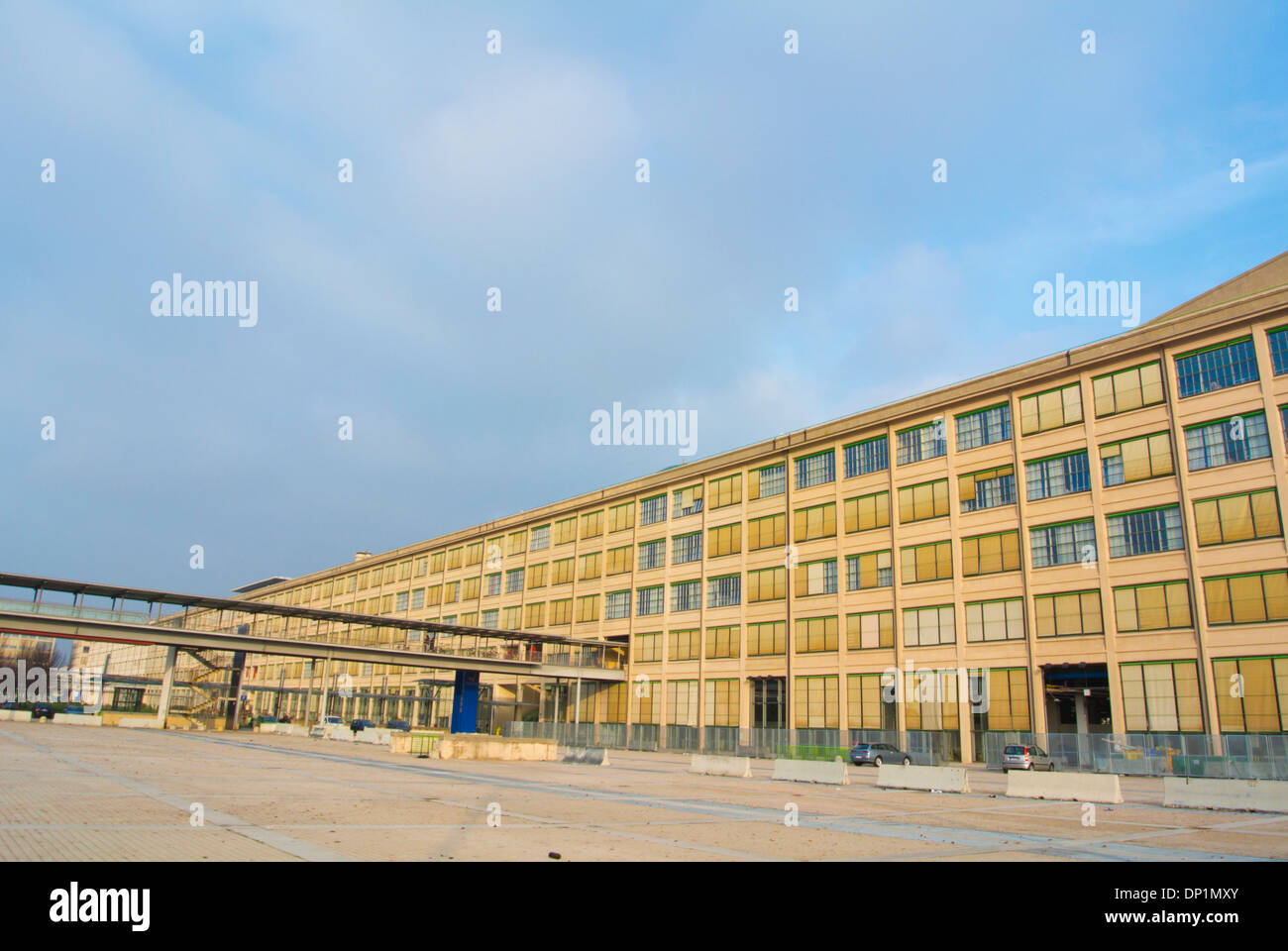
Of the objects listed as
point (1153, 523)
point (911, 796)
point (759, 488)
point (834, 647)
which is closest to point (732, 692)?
point (834, 647)

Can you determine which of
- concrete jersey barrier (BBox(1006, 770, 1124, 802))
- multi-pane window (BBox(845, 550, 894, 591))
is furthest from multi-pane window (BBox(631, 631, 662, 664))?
concrete jersey barrier (BBox(1006, 770, 1124, 802))

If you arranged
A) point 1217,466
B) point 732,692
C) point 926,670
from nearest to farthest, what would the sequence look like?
1. point 1217,466
2. point 926,670
3. point 732,692

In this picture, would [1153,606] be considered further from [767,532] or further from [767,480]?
[767,480]

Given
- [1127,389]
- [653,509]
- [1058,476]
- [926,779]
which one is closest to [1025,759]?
[926,779]

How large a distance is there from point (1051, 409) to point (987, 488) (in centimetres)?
542

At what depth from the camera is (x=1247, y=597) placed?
3675 cm

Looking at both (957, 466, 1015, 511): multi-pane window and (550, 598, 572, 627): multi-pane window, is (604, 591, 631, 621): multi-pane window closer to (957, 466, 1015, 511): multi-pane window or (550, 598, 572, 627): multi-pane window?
(550, 598, 572, 627): multi-pane window

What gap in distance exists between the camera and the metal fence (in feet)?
108

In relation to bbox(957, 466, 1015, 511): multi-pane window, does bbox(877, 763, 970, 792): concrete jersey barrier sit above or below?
below

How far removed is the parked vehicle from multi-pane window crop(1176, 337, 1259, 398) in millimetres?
22514

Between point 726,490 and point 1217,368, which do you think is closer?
point 1217,368
